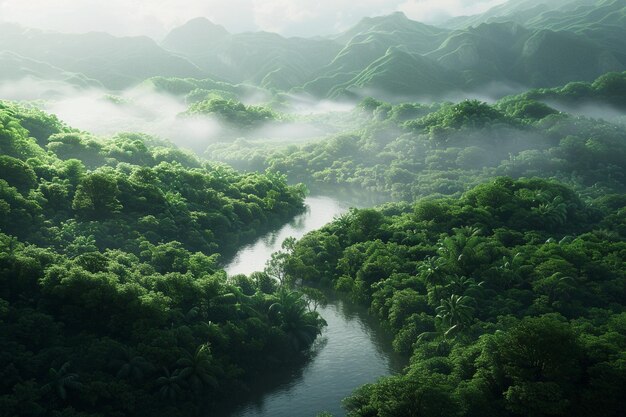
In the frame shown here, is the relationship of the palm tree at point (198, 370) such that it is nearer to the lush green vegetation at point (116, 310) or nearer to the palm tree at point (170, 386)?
the lush green vegetation at point (116, 310)

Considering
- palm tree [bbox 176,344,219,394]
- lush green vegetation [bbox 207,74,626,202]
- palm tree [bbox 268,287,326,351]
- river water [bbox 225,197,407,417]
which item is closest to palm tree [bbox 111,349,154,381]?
palm tree [bbox 176,344,219,394]

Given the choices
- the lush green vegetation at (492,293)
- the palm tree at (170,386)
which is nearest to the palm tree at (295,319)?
the lush green vegetation at (492,293)

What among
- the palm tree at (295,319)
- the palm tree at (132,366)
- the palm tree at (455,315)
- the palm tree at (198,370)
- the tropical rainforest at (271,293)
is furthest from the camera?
the palm tree at (295,319)

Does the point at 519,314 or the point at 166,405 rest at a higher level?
the point at 166,405

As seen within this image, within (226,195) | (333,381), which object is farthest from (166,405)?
(226,195)

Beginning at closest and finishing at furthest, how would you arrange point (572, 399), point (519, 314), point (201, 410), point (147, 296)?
point (572, 399)
point (201, 410)
point (147, 296)
point (519, 314)

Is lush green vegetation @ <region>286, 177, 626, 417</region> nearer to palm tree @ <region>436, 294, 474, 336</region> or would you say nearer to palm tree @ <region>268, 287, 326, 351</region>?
palm tree @ <region>436, 294, 474, 336</region>

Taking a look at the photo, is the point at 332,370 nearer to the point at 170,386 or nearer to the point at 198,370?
the point at 198,370

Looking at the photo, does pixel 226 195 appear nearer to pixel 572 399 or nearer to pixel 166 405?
pixel 166 405
